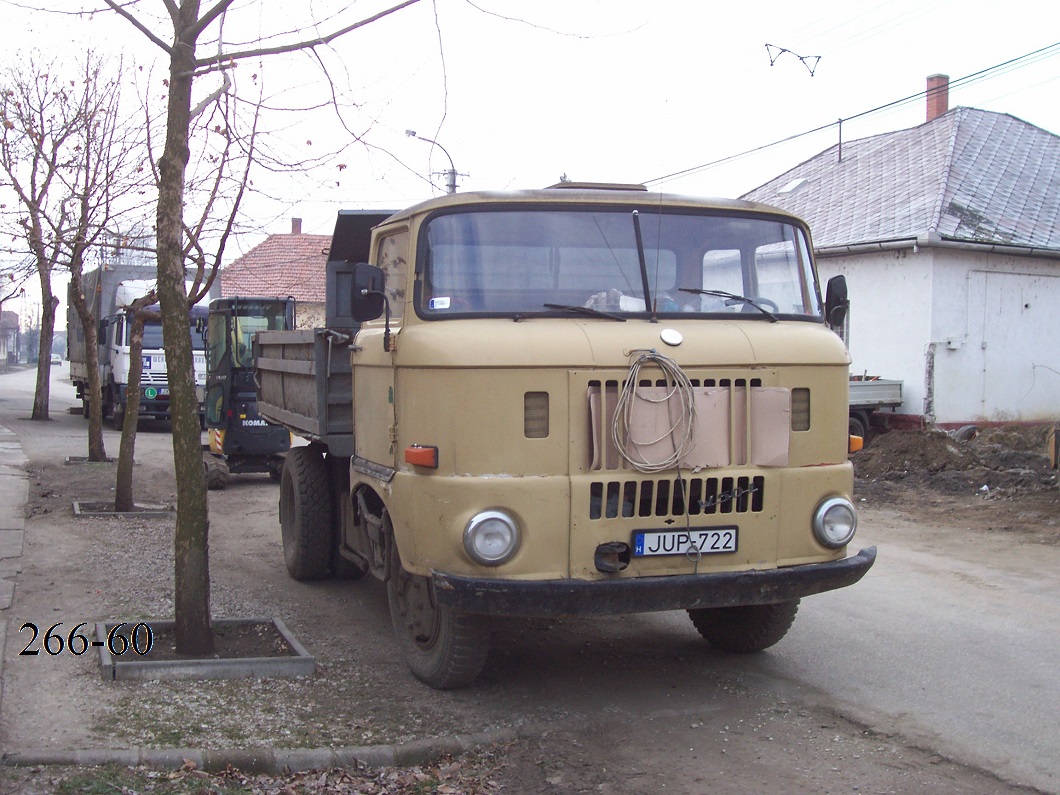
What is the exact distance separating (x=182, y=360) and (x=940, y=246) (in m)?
14.3

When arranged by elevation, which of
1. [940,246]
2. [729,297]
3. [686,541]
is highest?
[940,246]

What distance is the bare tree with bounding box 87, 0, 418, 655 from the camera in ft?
19.2

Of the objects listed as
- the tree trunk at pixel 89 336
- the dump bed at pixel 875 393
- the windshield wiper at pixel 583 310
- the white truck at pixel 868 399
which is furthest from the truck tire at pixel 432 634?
the white truck at pixel 868 399

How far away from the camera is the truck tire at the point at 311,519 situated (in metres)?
8.11

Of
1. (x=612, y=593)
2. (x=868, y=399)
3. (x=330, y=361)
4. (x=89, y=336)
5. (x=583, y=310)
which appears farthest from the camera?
(x=868, y=399)

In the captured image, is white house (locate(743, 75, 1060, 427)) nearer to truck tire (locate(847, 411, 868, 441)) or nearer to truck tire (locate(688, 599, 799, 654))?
truck tire (locate(847, 411, 868, 441))

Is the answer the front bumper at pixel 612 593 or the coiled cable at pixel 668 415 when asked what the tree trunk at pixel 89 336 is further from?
the coiled cable at pixel 668 415

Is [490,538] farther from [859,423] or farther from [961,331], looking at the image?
[961,331]

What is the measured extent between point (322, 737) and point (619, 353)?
86.7 inches

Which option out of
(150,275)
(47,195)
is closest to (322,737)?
(47,195)

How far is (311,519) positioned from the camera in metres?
8.16

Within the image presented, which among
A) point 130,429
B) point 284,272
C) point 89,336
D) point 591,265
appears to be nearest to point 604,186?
point 591,265

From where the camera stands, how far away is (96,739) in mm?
→ 4695

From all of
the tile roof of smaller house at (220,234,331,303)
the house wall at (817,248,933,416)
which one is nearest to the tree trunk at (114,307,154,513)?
the house wall at (817,248,933,416)
